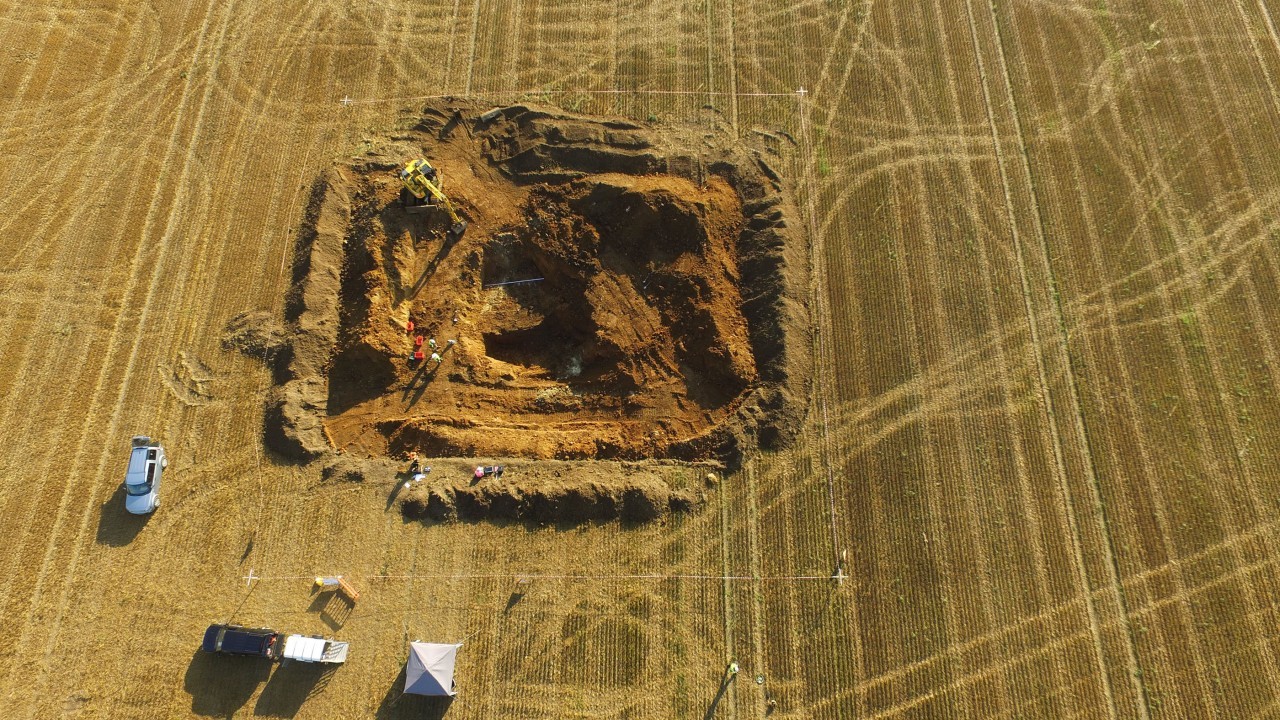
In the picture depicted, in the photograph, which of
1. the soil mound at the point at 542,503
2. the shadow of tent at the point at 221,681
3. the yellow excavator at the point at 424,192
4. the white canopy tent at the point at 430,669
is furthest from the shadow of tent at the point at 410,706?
the yellow excavator at the point at 424,192

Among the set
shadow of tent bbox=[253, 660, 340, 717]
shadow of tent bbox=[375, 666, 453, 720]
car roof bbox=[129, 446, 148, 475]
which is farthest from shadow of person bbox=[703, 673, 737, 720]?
car roof bbox=[129, 446, 148, 475]

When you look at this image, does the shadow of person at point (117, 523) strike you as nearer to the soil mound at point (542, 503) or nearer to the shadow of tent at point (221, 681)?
the shadow of tent at point (221, 681)

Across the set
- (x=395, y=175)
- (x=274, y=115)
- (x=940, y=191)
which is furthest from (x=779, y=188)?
(x=274, y=115)

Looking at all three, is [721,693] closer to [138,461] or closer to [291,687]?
[291,687]

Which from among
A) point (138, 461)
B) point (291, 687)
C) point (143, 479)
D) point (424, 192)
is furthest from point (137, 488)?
point (424, 192)

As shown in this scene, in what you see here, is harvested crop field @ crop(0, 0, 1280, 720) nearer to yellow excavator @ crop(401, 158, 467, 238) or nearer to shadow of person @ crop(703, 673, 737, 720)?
shadow of person @ crop(703, 673, 737, 720)

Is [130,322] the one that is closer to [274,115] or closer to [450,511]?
[274,115]
